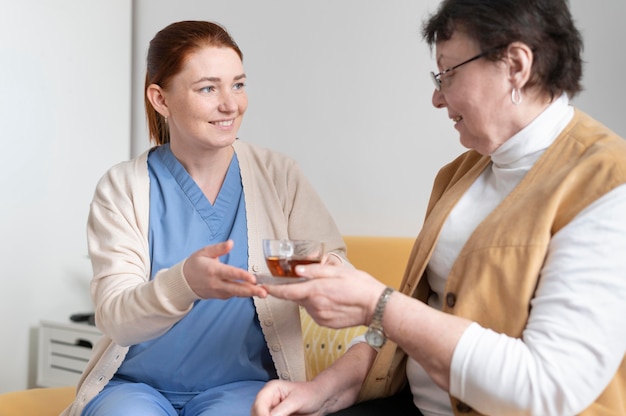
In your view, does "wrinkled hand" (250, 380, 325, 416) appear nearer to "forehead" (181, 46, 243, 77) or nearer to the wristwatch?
the wristwatch

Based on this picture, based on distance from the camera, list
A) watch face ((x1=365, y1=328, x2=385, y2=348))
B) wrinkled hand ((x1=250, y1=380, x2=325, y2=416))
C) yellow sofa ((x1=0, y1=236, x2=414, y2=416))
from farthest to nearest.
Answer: yellow sofa ((x1=0, y1=236, x2=414, y2=416)) → wrinkled hand ((x1=250, y1=380, x2=325, y2=416)) → watch face ((x1=365, y1=328, x2=385, y2=348))

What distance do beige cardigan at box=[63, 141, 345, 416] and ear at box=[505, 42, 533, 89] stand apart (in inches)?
27.8

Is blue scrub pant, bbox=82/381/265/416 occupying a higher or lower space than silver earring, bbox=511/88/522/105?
lower

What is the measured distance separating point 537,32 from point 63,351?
8.08ft

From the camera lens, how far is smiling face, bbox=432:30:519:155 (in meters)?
1.43

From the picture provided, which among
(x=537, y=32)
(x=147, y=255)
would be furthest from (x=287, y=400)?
(x=537, y=32)

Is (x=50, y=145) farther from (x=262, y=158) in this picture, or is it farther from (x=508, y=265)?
(x=508, y=265)

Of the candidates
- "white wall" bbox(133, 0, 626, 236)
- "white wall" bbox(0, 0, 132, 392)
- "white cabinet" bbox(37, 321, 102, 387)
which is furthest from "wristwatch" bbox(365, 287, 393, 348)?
"white wall" bbox(0, 0, 132, 392)

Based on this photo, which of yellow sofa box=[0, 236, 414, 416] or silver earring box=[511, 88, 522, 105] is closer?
silver earring box=[511, 88, 522, 105]

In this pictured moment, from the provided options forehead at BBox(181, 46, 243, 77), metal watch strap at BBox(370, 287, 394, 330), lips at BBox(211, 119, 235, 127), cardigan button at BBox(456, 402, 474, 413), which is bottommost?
cardigan button at BBox(456, 402, 474, 413)

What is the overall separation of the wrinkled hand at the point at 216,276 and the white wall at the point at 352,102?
1.28 meters

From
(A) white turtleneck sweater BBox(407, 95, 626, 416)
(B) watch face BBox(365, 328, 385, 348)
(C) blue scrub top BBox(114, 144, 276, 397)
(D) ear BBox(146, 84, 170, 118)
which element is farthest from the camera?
(D) ear BBox(146, 84, 170, 118)

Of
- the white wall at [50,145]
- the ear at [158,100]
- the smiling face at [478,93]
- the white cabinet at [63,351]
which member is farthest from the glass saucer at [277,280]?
the white wall at [50,145]

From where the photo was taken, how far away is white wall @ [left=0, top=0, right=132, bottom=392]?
326 centimetres
